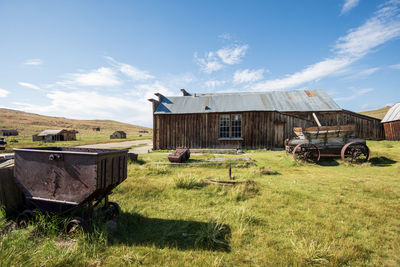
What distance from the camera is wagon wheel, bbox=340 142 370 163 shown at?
8.68m

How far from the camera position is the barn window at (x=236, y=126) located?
1575 centimetres

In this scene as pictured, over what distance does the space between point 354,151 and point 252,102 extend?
29.6 ft

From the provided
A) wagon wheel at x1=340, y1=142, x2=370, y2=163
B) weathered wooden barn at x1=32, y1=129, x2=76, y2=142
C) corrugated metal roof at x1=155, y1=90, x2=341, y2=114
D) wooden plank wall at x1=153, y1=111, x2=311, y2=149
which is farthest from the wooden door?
weathered wooden barn at x1=32, y1=129, x2=76, y2=142

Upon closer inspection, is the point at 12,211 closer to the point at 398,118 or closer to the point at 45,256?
the point at 45,256

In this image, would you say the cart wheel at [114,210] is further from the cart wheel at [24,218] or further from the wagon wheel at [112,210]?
the cart wheel at [24,218]

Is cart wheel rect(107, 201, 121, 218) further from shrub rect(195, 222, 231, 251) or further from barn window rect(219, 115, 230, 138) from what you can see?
barn window rect(219, 115, 230, 138)

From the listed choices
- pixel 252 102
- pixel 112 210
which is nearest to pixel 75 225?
pixel 112 210

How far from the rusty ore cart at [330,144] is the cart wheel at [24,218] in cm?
1020

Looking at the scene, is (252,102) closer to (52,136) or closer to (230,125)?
(230,125)

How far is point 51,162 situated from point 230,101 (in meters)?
15.5

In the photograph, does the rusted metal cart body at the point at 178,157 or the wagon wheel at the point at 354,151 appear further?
the rusted metal cart body at the point at 178,157

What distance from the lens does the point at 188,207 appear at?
426cm

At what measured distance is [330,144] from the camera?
362 inches

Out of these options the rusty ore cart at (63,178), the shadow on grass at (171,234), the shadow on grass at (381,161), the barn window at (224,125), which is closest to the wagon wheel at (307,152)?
the shadow on grass at (381,161)
